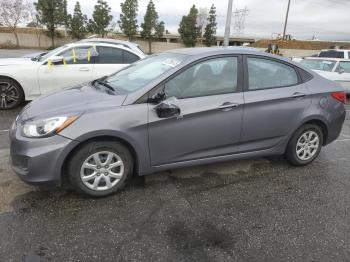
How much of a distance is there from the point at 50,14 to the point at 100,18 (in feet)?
22.0

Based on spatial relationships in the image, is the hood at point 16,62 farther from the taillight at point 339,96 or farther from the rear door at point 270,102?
the taillight at point 339,96

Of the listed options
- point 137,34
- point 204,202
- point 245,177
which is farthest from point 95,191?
point 137,34

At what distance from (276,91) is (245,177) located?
3.87 feet

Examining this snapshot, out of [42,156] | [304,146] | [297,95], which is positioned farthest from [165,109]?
[304,146]

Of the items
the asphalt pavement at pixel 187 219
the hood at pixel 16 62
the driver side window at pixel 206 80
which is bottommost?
the asphalt pavement at pixel 187 219

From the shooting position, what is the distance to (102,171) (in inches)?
130

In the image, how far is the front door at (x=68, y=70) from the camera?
22.2 ft

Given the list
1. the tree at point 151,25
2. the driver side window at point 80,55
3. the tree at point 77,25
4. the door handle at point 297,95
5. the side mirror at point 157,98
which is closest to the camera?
the side mirror at point 157,98

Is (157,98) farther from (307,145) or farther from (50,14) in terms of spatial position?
(50,14)

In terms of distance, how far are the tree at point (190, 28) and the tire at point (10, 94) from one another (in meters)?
44.2

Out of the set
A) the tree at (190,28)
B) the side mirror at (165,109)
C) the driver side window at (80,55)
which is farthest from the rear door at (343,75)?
the tree at (190,28)

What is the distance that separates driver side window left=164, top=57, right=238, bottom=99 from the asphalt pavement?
1.11 m

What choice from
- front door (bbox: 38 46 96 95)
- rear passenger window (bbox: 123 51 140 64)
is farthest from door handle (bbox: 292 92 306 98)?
front door (bbox: 38 46 96 95)

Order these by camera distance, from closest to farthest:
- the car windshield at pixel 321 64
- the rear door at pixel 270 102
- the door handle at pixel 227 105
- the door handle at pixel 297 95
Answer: the door handle at pixel 227 105
the rear door at pixel 270 102
the door handle at pixel 297 95
the car windshield at pixel 321 64
